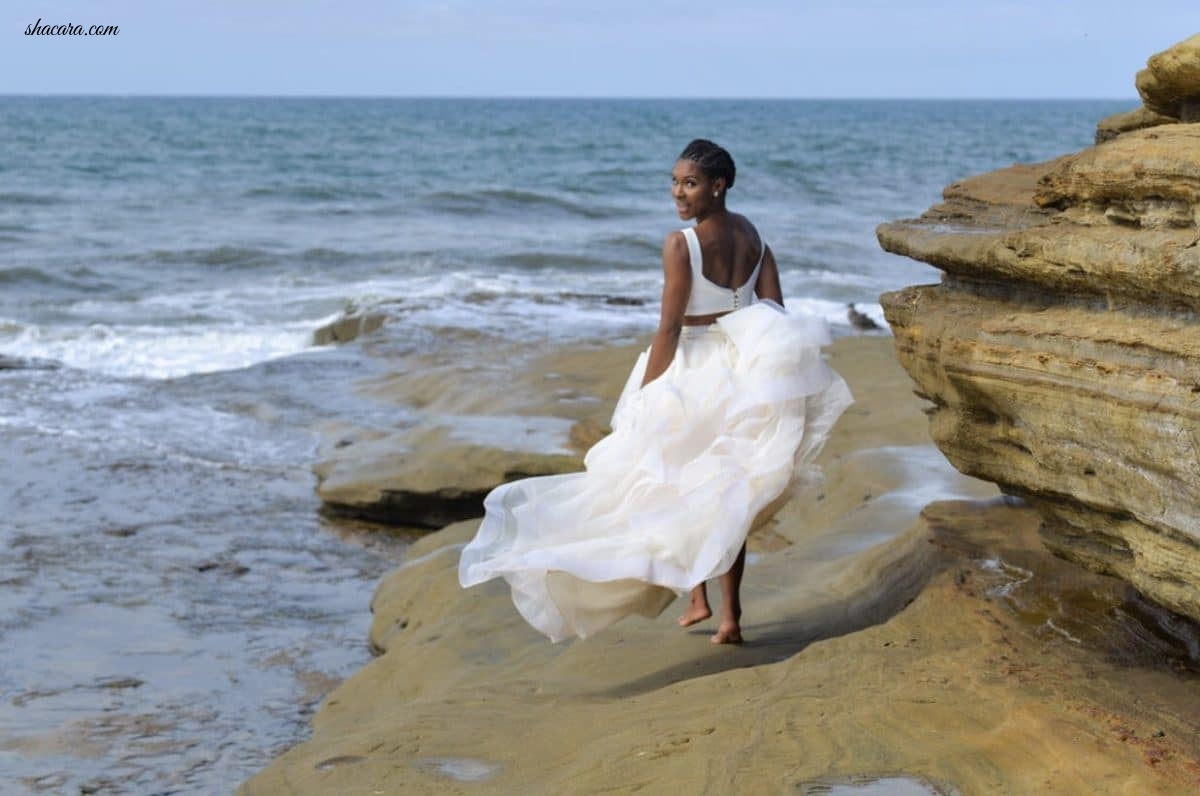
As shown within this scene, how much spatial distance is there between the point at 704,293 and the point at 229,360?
31.7ft

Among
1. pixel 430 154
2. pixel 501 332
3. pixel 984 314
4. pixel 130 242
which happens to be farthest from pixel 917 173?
pixel 984 314

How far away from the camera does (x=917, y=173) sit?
4272 cm

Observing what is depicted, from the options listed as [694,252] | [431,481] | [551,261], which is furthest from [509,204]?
[694,252]

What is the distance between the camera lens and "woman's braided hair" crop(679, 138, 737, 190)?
5.13 metres

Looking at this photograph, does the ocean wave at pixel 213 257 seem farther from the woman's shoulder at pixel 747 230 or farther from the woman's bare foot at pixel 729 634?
the woman's bare foot at pixel 729 634

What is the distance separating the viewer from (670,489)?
478 cm

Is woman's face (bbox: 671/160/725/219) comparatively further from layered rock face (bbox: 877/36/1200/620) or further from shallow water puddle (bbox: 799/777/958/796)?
shallow water puddle (bbox: 799/777/958/796)

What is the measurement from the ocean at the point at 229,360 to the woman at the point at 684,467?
1.40 metres

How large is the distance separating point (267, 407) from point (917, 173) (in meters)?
34.2

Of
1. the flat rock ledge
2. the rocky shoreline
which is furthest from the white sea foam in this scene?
the rocky shoreline

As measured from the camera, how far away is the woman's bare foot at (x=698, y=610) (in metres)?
5.36

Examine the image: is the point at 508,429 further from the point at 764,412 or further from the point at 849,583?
the point at 764,412

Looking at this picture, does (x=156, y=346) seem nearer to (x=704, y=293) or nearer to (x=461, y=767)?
(x=704, y=293)

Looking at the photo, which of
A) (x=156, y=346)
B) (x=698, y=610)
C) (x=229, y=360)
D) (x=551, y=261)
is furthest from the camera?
(x=551, y=261)
